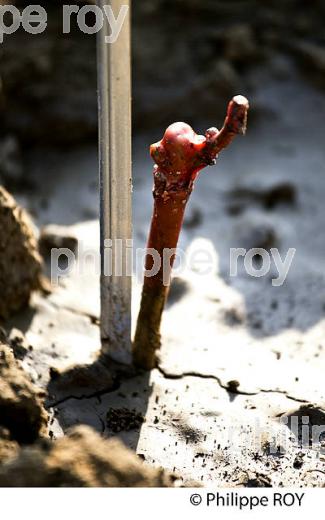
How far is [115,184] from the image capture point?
7.74 feet

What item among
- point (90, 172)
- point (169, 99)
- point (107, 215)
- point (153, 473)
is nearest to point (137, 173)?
point (90, 172)

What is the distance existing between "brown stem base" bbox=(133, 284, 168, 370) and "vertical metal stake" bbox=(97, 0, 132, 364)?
33 mm

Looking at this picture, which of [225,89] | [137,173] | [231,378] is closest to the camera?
[231,378]

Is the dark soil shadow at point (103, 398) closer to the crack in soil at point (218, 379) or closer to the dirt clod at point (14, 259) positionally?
the crack in soil at point (218, 379)

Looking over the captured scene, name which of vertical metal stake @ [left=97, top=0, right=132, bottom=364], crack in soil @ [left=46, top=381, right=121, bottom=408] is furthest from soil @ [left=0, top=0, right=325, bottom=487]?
vertical metal stake @ [left=97, top=0, right=132, bottom=364]

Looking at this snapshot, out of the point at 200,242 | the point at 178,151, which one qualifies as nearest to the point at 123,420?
the point at 178,151

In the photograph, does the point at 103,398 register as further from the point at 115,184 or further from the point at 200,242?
the point at 200,242

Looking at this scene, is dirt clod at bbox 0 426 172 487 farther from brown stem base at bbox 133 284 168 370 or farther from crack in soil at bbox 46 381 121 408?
brown stem base at bbox 133 284 168 370

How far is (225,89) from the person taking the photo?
420cm

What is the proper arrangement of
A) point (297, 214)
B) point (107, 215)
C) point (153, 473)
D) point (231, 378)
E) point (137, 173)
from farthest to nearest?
1. point (137, 173)
2. point (297, 214)
3. point (231, 378)
4. point (107, 215)
5. point (153, 473)

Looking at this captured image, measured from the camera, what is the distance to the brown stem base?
99.7 inches

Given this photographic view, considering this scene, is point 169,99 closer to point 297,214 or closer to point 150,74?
point 150,74

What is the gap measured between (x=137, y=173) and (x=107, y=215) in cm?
154

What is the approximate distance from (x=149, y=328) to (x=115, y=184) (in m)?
0.50
